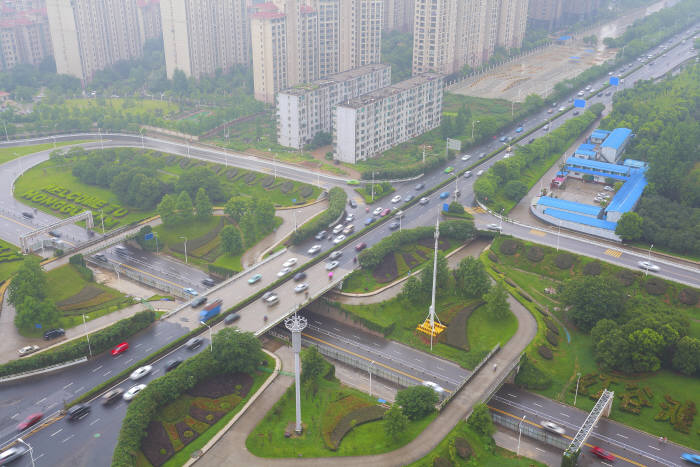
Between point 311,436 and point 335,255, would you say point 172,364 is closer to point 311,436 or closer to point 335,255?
point 311,436

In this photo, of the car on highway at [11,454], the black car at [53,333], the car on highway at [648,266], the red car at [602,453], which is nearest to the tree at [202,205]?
the black car at [53,333]

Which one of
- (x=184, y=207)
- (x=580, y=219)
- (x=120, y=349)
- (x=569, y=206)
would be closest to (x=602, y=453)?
(x=580, y=219)

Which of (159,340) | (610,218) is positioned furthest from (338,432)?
(610,218)

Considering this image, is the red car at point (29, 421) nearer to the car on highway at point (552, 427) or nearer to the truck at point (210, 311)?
the truck at point (210, 311)

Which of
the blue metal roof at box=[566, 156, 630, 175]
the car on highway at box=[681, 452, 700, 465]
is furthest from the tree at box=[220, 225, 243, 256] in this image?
the blue metal roof at box=[566, 156, 630, 175]

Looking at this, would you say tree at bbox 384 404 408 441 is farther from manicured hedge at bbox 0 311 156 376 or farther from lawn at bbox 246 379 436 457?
manicured hedge at bbox 0 311 156 376

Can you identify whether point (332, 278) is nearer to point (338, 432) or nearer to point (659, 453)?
point (338, 432)
